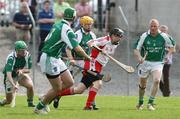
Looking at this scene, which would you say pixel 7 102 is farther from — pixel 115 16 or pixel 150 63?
pixel 115 16

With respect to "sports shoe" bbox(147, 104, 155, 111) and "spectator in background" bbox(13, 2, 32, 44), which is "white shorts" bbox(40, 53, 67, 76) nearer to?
"sports shoe" bbox(147, 104, 155, 111)

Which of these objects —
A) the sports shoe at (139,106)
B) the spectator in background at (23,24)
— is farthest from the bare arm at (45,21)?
the sports shoe at (139,106)

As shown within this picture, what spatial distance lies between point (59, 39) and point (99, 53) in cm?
230

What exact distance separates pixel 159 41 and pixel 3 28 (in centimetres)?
1259

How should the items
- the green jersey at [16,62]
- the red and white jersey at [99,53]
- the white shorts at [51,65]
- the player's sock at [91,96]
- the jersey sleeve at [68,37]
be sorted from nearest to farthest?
the jersey sleeve at [68,37] < the white shorts at [51,65] < the player's sock at [91,96] < the red and white jersey at [99,53] < the green jersey at [16,62]

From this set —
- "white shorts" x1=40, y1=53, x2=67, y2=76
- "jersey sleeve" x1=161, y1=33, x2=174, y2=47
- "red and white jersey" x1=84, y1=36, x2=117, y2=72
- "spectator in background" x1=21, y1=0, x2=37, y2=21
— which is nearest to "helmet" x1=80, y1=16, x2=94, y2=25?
"red and white jersey" x1=84, y1=36, x2=117, y2=72

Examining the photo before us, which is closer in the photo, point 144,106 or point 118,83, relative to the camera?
point 144,106

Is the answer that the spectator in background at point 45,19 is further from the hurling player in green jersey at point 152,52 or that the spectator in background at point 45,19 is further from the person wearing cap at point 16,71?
the hurling player in green jersey at point 152,52

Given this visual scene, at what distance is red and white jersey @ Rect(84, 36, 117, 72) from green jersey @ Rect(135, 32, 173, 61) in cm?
96

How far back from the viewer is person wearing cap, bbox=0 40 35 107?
17.1m

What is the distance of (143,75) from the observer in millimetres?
17750

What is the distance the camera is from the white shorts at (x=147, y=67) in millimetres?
17672

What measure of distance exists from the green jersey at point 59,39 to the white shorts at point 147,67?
3.11 metres

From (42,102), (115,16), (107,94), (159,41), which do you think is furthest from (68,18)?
(115,16)
